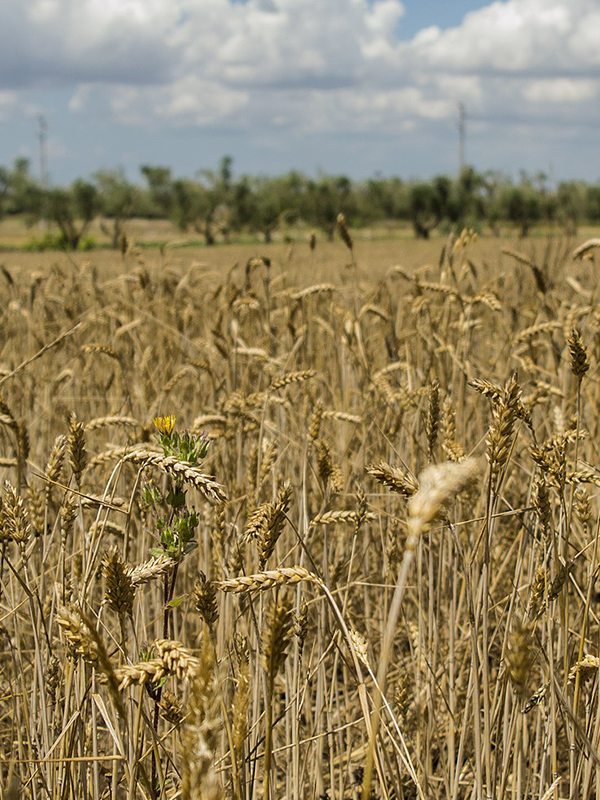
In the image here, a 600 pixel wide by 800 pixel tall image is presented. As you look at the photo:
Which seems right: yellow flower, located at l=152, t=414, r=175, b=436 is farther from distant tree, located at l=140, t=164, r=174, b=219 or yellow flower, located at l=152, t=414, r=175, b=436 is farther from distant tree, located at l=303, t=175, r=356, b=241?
distant tree, located at l=140, t=164, r=174, b=219

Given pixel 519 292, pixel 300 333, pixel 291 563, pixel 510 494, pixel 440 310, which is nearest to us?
pixel 291 563

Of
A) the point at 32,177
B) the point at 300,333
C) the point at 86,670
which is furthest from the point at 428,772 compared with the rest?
the point at 32,177

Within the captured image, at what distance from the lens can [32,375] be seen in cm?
350

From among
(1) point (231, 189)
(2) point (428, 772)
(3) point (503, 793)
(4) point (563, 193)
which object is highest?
(1) point (231, 189)

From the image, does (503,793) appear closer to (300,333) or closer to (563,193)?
(300,333)

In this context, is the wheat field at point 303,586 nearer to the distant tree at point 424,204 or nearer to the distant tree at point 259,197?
the distant tree at point 259,197

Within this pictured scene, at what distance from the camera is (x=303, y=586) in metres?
1.65

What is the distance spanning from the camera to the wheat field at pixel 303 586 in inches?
36.3

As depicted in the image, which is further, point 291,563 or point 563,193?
point 563,193

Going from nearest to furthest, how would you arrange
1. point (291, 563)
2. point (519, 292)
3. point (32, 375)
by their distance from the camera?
point (291, 563), point (32, 375), point (519, 292)

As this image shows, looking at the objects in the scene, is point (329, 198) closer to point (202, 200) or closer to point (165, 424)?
point (202, 200)

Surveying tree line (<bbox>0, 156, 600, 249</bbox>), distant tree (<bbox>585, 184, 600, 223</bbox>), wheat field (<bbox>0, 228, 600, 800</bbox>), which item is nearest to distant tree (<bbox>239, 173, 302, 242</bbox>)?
tree line (<bbox>0, 156, 600, 249</bbox>)

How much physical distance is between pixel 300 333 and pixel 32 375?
1215 mm

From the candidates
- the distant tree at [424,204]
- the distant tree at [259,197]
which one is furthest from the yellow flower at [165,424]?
the distant tree at [424,204]
